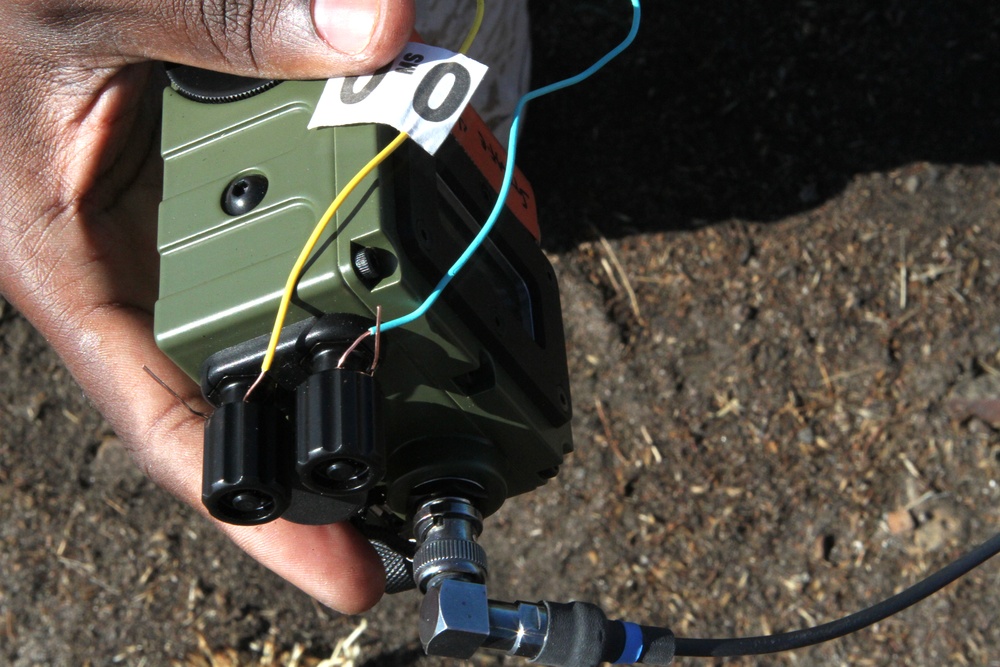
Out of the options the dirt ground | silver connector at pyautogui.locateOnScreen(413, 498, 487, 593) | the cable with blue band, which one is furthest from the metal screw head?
the dirt ground

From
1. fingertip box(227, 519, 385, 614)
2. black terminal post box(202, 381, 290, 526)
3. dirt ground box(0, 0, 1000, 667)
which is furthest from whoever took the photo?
dirt ground box(0, 0, 1000, 667)

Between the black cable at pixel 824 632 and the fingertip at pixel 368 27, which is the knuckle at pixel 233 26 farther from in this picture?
the black cable at pixel 824 632

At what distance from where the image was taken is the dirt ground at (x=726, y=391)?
1.98 m

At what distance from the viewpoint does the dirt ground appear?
1979 millimetres

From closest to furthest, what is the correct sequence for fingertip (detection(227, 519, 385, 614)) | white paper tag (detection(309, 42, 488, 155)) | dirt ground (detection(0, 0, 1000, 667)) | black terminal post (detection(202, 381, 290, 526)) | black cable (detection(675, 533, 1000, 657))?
black terminal post (detection(202, 381, 290, 526)) < white paper tag (detection(309, 42, 488, 155)) < black cable (detection(675, 533, 1000, 657)) < fingertip (detection(227, 519, 385, 614)) < dirt ground (detection(0, 0, 1000, 667))

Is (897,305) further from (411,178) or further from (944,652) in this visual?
(411,178)

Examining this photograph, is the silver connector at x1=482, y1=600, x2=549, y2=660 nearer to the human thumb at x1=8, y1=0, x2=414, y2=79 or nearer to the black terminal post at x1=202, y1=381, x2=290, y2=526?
the black terminal post at x1=202, y1=381, x2=290, y2=526

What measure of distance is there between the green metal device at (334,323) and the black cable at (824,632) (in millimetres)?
286

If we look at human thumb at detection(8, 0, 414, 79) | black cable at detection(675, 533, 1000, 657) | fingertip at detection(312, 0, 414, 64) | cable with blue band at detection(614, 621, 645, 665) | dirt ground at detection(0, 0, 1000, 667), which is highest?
fingertip at detection(312, 0, 414, 64)

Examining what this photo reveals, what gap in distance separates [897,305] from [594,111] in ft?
2.71

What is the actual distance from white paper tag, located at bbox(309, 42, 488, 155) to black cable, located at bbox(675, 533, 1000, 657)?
0.68 m

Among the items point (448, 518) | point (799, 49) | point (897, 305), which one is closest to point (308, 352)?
point (448, 518)

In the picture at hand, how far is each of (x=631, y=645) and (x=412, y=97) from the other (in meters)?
0.68

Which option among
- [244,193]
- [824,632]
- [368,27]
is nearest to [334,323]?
[244,193]
